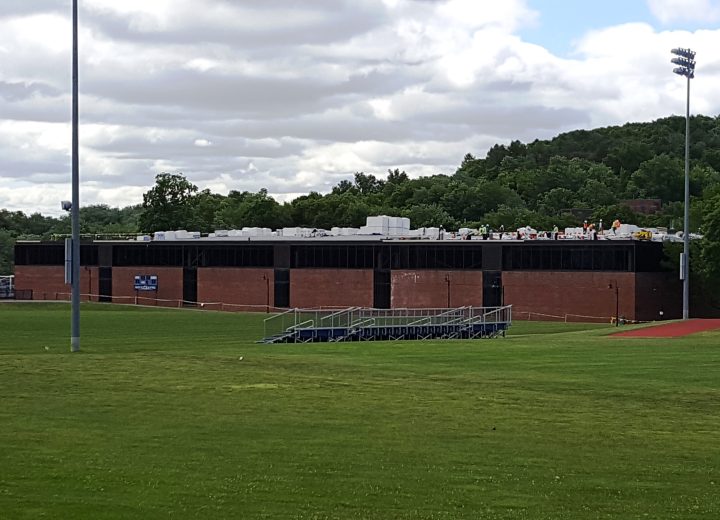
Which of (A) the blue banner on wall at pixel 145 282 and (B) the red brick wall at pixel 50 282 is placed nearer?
(A) the blue banner on wall at pixel 145 282

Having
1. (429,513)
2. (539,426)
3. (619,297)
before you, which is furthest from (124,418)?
(619,297)

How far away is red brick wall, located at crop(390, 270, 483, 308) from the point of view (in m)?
97.4

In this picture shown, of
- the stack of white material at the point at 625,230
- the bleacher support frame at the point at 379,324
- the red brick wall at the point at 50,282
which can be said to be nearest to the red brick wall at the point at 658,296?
the stack of white material at the point at 625,230

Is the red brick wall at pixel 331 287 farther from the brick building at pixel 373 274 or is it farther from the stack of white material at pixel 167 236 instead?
the stack of white material at pixel 167 236

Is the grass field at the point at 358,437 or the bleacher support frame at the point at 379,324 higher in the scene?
the grass field at the point at 358,437

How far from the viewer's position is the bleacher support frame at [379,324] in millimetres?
53969

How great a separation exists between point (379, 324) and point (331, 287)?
148 feet

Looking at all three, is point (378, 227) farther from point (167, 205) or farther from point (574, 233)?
point (167, 205)

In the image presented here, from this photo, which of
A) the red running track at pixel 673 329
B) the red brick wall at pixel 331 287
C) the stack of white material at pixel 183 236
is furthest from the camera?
the stack of white material at pixel 183 236

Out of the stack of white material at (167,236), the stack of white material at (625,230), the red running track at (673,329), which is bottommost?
the red running track at (673,329)

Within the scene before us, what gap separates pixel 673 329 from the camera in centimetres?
6112

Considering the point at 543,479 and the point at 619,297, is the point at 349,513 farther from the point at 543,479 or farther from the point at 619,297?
the point at 619,297

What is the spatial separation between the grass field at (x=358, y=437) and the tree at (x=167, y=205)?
11283 centimetres

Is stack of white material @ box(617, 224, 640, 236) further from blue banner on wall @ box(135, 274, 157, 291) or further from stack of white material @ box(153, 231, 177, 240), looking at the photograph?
blue banner on wall @ box(135, 274, 157, 291)
